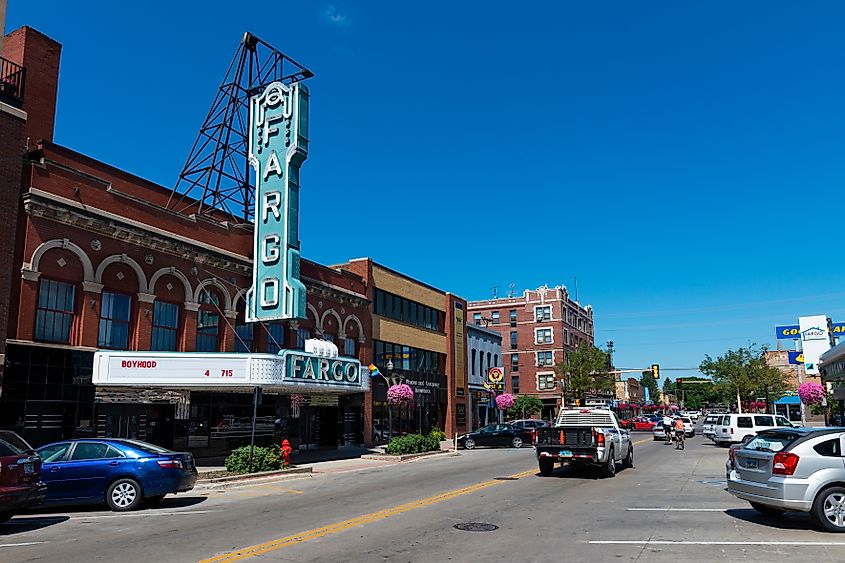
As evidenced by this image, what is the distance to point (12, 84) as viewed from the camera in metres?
21.9

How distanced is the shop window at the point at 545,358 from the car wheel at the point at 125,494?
250ft

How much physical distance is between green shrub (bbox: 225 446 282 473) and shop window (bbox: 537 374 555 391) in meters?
67.0

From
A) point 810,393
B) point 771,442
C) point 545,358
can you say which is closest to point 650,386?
point 545,358

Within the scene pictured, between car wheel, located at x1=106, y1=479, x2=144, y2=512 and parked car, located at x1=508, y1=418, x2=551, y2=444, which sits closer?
car wheel, located at x1=106, y1=479, x2=144, y2=512

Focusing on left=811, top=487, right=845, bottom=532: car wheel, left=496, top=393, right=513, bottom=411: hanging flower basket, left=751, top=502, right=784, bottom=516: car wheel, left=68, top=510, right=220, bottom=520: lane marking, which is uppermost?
left=496, top=393, right=513, bottom=411: hanging flower basket

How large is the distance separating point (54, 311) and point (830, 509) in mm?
21190

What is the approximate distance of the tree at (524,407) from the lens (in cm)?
7481

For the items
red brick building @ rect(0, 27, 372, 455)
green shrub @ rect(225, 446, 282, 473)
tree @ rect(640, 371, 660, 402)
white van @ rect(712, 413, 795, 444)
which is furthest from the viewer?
tree @ rect(640, 371, 660, 402)

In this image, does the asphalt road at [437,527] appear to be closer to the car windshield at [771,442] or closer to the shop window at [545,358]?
the car windshield at [771,442]

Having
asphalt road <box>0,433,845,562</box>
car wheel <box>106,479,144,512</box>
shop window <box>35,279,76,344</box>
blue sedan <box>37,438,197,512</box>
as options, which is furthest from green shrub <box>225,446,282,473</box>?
car wheel <box>106,479,144,512</box>

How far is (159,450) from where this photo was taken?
1456 cm

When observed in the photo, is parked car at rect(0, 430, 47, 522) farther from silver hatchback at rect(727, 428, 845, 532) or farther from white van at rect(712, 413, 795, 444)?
white van at rect(712, 413, 795, 444)

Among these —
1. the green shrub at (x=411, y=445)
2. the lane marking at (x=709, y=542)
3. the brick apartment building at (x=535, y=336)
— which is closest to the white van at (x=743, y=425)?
the green shrub at (x=411, y=445)

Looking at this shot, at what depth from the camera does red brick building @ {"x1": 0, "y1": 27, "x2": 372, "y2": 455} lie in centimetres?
2030
